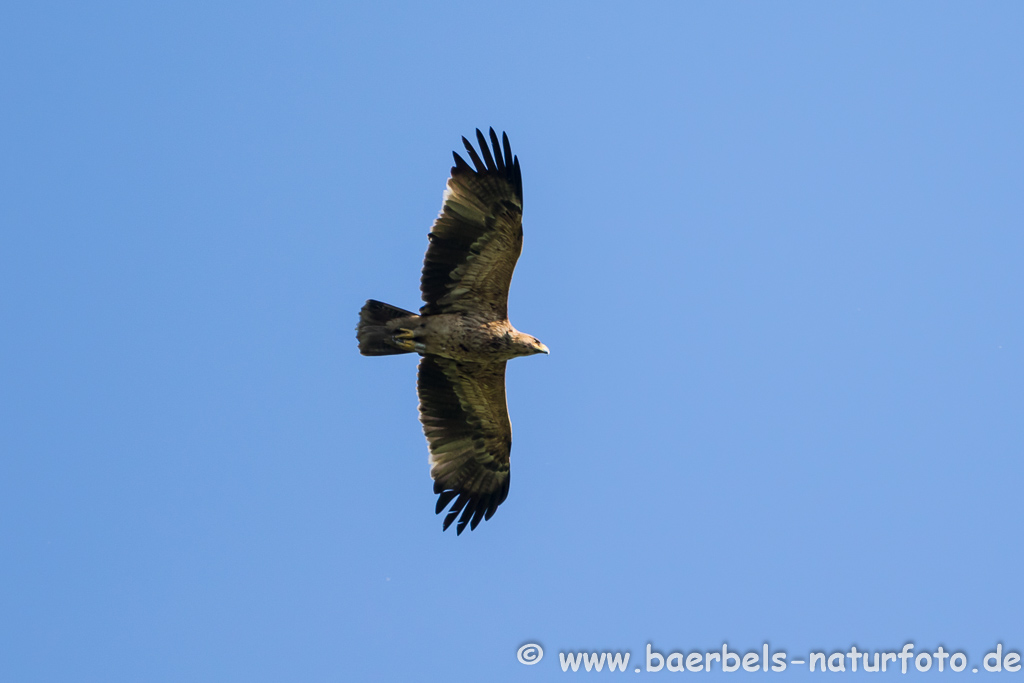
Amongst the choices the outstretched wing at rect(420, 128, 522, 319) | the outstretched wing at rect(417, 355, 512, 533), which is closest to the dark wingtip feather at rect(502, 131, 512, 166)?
the outstretched wing at rect(420, 128, 522, 319)

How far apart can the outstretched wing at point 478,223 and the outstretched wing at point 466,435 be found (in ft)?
3.64

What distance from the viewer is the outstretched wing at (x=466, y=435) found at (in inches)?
440

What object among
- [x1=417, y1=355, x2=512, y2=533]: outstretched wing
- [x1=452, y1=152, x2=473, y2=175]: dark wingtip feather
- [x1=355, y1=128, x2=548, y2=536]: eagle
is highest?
[x1=452, y1=152, x2=473, y2=175]: dark wingtip feather

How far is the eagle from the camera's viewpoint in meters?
10.4

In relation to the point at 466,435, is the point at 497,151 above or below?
above

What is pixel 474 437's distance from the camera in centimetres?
1153

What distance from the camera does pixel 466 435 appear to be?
11.5 m

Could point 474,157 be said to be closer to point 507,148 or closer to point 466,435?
point 507,148

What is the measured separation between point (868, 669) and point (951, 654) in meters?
0.82

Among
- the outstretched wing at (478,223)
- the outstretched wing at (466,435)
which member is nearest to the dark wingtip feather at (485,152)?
the outstretched wing at (478,223)

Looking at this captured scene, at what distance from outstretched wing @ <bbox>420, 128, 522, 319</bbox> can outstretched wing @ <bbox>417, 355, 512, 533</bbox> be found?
111 centimetres

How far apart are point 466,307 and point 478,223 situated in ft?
3.01

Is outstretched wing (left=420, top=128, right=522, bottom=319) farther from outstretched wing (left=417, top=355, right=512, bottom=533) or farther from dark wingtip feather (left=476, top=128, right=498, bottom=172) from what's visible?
outstretched wing (left=417, top=355, right=512, bottom=533)

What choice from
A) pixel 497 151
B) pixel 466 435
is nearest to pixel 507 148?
pixel 497 151
